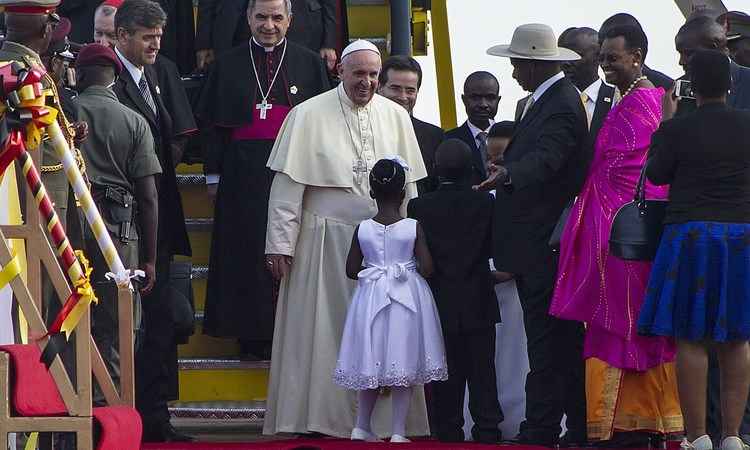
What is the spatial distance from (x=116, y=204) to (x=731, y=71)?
117 inches

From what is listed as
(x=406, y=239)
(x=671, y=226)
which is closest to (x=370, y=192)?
(x=406, y=239)

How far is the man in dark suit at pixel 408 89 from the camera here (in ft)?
32.1

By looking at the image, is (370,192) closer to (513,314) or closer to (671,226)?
(513,314)

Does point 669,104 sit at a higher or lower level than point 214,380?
higher

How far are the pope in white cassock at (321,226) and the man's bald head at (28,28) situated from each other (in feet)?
7.14

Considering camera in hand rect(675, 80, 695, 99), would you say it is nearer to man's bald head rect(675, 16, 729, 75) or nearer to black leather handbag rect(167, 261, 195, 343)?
man's bald head rect(675, 16, 729, 75)

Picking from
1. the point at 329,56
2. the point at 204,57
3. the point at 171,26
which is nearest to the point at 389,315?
the point at 329,56

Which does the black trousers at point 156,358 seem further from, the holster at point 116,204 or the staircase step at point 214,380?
the holster at point 116,204

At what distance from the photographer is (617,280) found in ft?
28.0

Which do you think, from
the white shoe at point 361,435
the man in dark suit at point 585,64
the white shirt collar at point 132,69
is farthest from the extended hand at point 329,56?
the white shoe at point 361,435

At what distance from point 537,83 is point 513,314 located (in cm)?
139

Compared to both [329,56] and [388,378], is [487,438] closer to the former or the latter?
[388,378]

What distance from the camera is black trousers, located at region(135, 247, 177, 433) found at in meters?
8.92

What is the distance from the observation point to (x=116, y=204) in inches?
332
